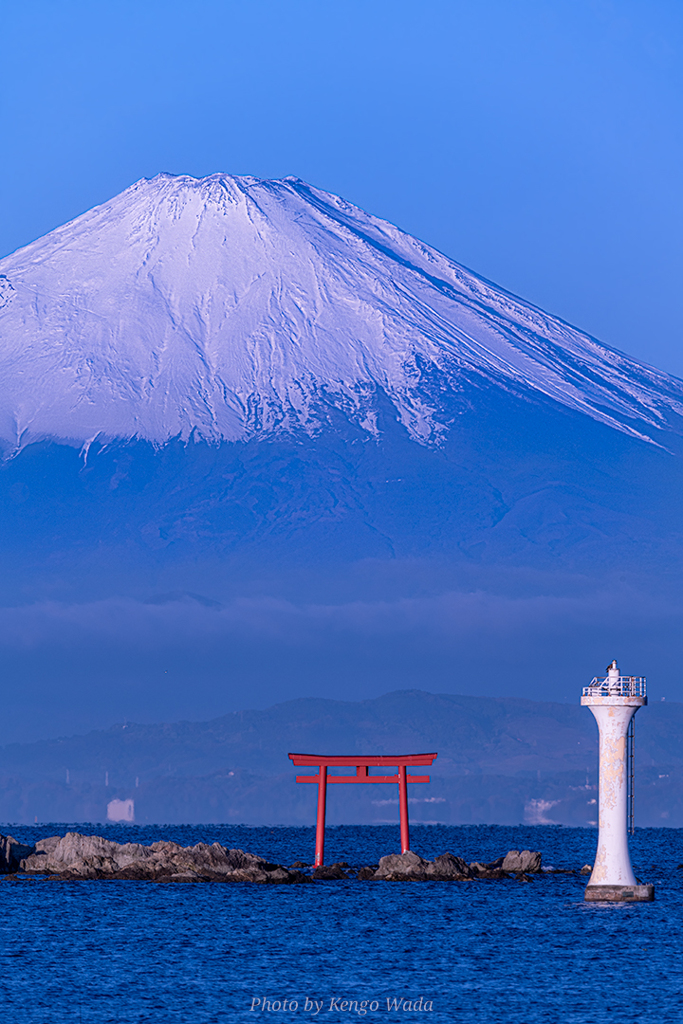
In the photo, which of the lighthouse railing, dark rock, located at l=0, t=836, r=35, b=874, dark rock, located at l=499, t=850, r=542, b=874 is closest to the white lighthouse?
the lighthouse railing

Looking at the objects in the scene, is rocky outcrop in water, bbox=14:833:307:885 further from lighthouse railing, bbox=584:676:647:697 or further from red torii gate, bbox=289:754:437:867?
lighthouse railing, bbox=584:676:647:697

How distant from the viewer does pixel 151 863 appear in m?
70.0

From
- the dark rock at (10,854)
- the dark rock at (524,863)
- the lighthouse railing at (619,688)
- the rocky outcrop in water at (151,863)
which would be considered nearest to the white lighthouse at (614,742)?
the lighthouse railing at (619,688)

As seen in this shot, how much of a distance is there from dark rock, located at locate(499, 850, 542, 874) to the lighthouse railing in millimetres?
28448

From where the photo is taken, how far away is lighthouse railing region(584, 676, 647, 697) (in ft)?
151

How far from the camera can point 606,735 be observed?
152ft

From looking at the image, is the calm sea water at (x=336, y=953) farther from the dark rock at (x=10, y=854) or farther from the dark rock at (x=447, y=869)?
the dark rock at (x=10, y=854)

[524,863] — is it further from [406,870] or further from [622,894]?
[622,894]

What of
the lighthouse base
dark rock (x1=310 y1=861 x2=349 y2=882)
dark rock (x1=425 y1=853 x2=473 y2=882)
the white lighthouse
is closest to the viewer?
the white lighthouse

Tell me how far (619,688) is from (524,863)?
2993cm

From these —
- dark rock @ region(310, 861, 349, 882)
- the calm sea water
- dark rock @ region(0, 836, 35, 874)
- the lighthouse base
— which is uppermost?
dark rock @ region(0, 836, 35, 874)

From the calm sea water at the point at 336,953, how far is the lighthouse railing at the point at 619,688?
7.47 meters

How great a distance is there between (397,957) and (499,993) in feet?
21.3

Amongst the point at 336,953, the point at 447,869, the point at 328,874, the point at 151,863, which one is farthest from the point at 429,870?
the point at 336,953
